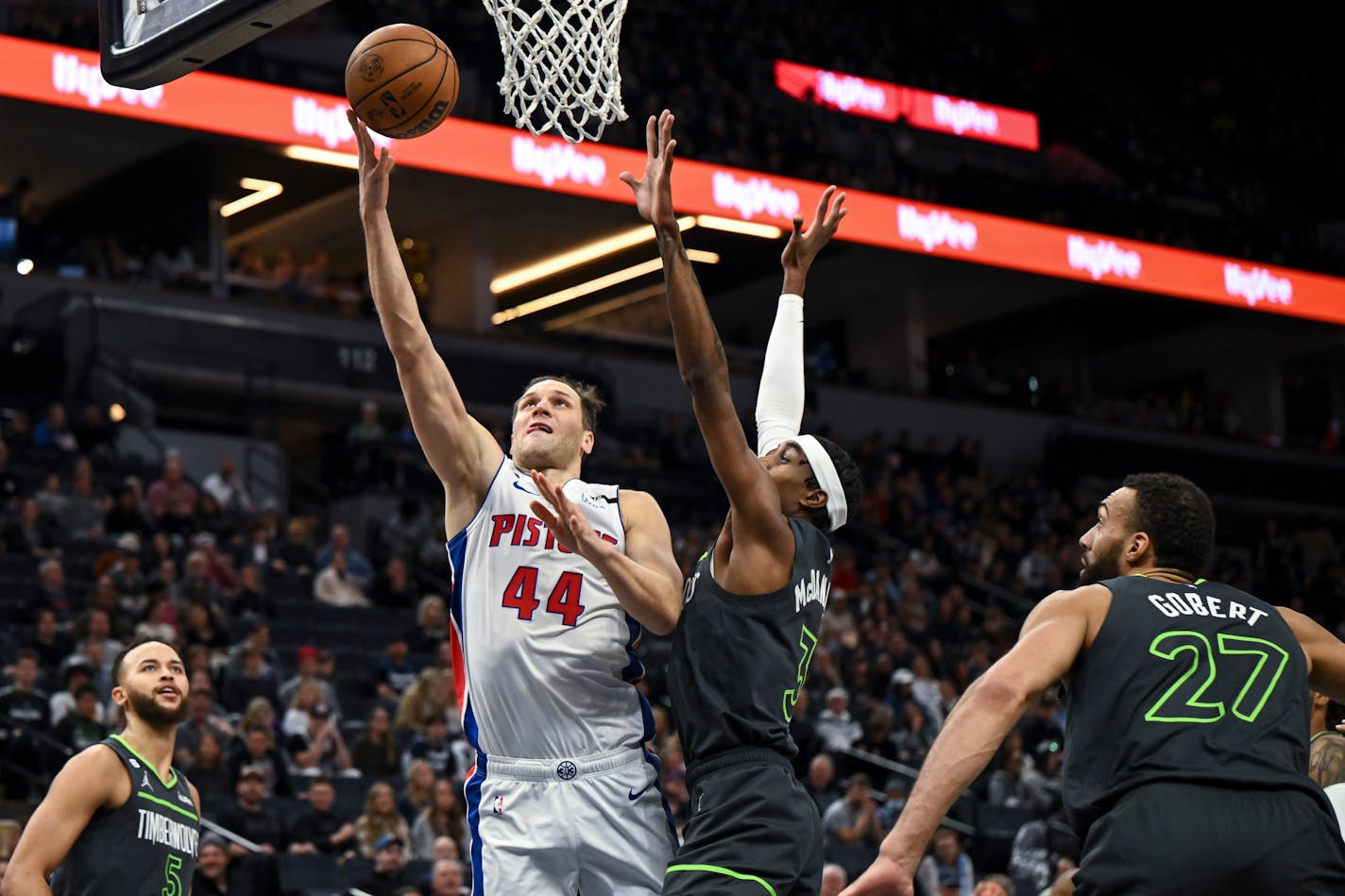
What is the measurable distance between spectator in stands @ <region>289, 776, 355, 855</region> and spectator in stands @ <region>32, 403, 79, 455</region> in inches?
294

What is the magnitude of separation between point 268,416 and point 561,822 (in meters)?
17.9

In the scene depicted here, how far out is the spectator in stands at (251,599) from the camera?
48.1 ft

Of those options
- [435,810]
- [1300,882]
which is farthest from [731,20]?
[1300,882]

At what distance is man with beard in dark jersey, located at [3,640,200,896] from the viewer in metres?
5.49

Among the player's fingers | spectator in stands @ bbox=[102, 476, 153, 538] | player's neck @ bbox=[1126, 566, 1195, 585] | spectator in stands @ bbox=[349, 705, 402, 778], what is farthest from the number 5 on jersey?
spectator in stands @ bbox=[102, 476, 153, 538]

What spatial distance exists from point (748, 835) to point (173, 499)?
42.3 ft

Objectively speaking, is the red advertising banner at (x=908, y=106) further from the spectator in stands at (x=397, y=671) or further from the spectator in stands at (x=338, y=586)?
the spectator in stands at (x=397, y=671)

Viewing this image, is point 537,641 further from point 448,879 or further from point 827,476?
point 448,879

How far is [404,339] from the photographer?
5.04m

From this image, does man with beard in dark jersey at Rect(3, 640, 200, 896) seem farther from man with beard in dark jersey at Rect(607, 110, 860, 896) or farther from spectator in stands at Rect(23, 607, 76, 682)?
spectator in stands at Rect(23, 607, 76, 682)

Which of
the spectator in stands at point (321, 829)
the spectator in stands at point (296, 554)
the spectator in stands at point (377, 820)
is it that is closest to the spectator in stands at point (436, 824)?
the spectator in stands at point (377, 820)

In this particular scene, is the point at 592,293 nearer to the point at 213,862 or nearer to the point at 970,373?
the point at 970,373

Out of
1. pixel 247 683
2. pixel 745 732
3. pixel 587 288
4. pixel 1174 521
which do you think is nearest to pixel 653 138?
pixel 745 732

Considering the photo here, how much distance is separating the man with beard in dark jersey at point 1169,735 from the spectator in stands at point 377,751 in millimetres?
9010
